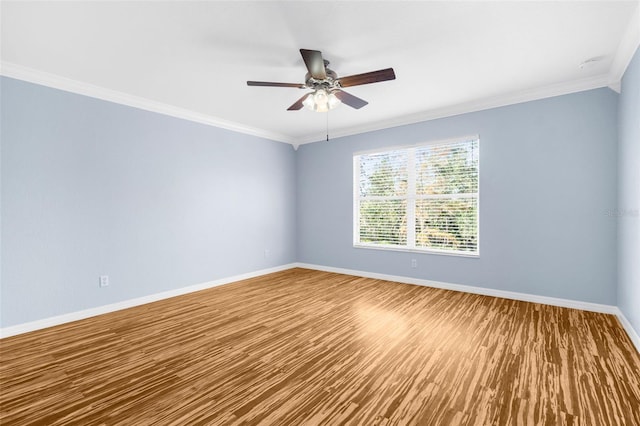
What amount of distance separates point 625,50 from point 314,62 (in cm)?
289

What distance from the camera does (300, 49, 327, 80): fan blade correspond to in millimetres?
2355

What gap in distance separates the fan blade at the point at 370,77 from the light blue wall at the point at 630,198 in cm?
221

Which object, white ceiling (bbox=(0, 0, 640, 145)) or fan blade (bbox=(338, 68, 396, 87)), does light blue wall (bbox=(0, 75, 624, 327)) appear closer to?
white ceiling (bbox=(0, 0, 640, 145))

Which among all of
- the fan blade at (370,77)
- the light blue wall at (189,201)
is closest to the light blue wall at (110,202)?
the light blue wall at (189,201)

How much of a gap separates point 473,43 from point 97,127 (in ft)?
13.9

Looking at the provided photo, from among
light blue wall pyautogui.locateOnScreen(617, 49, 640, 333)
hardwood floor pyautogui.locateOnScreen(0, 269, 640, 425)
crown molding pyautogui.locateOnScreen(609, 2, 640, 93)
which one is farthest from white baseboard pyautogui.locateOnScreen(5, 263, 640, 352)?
crown molding pyautogui.locateOnScreen(609, 2, 640, 93)

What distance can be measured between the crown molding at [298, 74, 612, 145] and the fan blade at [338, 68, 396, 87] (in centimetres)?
222

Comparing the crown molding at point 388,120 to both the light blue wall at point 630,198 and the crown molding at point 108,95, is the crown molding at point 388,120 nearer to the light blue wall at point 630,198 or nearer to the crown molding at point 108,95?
the crown molding at point 108,95

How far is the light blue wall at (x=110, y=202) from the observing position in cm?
305

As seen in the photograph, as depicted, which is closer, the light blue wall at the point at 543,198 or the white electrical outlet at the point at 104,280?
the light blue wall at the point at 543,198

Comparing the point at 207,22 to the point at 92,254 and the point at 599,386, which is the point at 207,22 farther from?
the point at 599,386

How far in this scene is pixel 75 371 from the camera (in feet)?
7.46

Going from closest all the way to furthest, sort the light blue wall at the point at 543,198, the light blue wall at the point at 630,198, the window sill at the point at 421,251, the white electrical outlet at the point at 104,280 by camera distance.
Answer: the light blue wall at the point at 630,198
the light blue wall at the point at 543,198
the white electrical outlet at the point at 104,280
the window sill at the point at 421,251

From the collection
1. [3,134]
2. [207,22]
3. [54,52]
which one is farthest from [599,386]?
[3,134]
